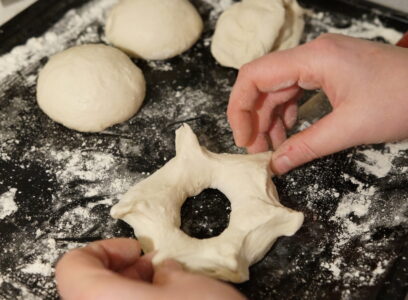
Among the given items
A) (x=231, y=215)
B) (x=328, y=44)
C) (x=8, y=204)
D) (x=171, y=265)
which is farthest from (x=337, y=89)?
(x=8, y=204)

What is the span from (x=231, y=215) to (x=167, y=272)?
27 cm

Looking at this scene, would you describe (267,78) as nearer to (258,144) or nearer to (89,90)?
(258,144)

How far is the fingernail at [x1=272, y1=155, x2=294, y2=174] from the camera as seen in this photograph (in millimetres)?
1185

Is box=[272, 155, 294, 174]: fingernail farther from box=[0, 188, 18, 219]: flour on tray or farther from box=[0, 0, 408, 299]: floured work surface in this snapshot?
box=[0, 188, 18, 219]: flour on tray

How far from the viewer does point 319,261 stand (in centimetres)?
117

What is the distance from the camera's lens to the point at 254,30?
1.53 metres

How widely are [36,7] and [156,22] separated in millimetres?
449

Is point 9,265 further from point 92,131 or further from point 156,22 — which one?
point 156,22

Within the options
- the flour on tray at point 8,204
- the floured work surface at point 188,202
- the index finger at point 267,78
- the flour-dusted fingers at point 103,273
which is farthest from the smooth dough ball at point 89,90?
the flour-dusted fingers at point 103,273

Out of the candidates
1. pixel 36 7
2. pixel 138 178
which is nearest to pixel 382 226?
pixel 138 178

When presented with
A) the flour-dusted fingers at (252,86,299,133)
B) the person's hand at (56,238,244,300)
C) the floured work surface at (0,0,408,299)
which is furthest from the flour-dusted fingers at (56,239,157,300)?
the flour-dusted fingers at (252,86,299,133)

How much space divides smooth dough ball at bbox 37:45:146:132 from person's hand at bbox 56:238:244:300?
480 mm

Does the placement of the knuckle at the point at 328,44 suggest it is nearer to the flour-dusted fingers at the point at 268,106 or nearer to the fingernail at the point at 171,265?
the flour-dusted fingers at the point at 268,106

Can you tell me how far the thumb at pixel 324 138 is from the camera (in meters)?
1.11
